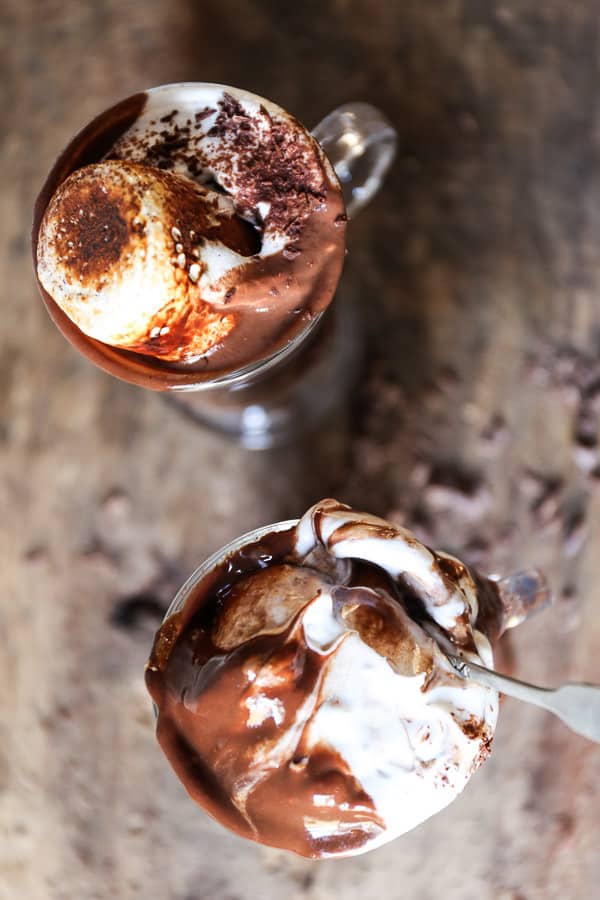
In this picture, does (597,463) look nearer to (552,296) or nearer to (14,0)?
(552,296)

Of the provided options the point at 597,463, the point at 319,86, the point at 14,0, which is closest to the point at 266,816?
the point at 597,463

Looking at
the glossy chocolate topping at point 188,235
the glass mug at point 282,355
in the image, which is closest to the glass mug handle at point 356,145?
the glass mug at point 282,355

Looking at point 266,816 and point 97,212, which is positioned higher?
point 97,212

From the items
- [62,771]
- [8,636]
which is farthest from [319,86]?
[62,771]

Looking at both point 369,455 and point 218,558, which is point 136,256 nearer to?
point 218,558

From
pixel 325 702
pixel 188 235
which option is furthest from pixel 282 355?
pixel 325 702

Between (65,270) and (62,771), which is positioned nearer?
(65,270)

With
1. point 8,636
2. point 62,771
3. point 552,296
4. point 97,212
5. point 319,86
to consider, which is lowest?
point 62,771
